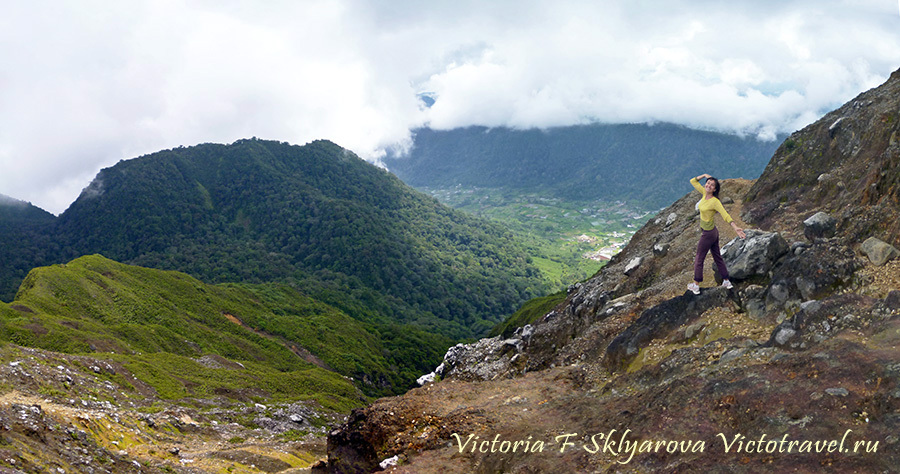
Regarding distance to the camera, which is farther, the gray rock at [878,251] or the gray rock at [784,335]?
the gray rock at [878,251]

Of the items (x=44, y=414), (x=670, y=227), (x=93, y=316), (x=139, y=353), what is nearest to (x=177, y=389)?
(x=139, y=353)

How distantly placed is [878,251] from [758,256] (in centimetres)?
400

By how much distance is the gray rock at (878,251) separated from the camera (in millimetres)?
17016

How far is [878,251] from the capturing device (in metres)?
17.4

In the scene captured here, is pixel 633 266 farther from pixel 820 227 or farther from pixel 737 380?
pixel 737 380

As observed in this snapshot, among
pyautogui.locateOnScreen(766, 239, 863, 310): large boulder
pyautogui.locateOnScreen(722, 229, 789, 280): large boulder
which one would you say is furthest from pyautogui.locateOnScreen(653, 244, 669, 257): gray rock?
pyautogui.locateOnScreen(766, 239, 863, 310): large boulder

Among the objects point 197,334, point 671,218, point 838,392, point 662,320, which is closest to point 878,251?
point 662,320

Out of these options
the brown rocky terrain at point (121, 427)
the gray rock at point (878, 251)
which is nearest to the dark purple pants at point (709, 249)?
the gray rock at point (878, 251)

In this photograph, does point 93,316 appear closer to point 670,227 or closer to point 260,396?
point 260,396

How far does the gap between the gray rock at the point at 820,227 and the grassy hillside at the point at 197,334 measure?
59.8 meters

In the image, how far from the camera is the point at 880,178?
21000mm

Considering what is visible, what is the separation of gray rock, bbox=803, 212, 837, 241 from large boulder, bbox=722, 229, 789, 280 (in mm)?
1864

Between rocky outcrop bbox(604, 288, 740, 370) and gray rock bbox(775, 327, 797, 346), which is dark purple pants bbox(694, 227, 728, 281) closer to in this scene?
rocky outcrop bbox(604, 288, 740, 370)

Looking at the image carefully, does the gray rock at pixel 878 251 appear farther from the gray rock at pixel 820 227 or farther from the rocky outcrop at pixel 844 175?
the gray rock at pixel 820 227
